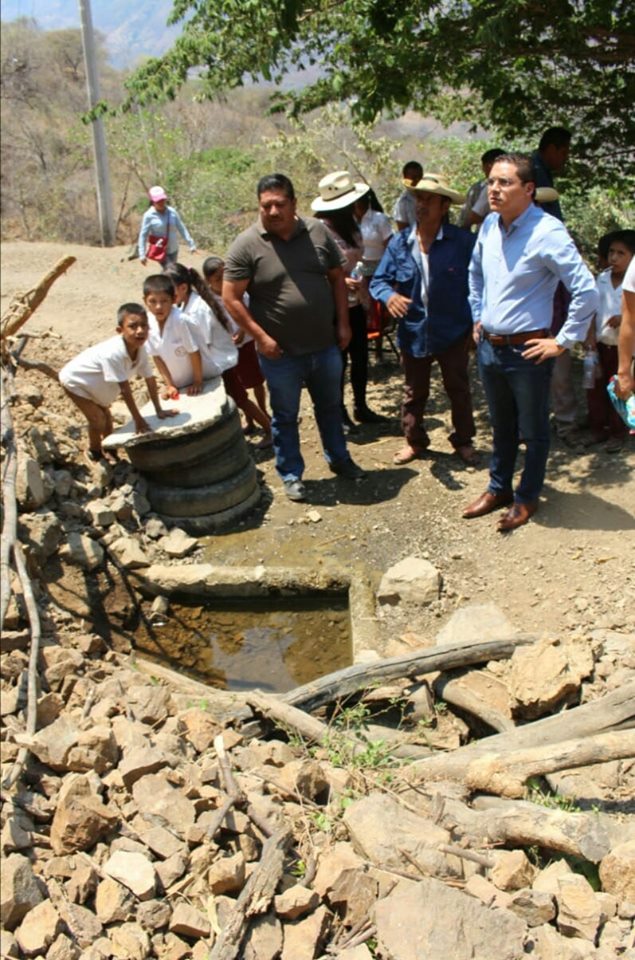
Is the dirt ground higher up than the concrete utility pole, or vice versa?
the concrete utility pole

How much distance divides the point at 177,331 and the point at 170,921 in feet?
13.4

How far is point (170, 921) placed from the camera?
2725 mm

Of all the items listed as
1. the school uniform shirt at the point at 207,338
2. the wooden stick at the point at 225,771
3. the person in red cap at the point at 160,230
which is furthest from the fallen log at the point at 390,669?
the person in red cap at the point at 160,230

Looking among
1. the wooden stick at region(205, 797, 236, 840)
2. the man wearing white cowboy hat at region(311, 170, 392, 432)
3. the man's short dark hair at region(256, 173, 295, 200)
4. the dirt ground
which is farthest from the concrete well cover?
the wooden stick at region(205, 797, 236, 840)

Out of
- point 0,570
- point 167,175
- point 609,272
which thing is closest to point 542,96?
point 609,272

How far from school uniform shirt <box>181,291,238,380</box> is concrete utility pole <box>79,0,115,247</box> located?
10135 mm

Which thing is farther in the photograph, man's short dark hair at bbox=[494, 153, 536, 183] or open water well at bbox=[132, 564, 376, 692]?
open water well at bbox=[132, 564, 376, 692]

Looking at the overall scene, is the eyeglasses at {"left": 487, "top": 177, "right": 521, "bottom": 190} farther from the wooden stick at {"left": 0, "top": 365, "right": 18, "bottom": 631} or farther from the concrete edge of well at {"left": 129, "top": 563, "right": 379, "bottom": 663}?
the wooden stick at {"left": 0, "top": 365, "right": 18, "bottom": 631}

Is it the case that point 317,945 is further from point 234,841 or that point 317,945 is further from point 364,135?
point 364,135

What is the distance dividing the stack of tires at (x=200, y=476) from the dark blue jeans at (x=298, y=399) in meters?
0.31

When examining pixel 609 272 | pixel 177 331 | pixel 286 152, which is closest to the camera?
pixel 609 272

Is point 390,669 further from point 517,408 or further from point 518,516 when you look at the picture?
point 517,408

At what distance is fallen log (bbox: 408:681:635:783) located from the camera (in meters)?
3.23

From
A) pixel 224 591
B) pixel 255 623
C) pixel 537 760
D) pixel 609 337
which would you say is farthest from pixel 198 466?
pixel 537 760
